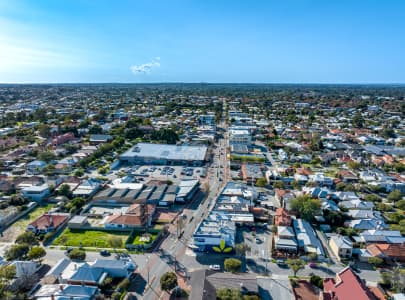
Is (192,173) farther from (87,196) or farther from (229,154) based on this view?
(87,196)

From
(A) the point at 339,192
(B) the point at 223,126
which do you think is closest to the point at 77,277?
(A) the point at 339,192

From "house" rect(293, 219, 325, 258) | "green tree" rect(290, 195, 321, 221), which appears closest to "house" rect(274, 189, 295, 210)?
"green tree" rect(290, 195, 321, 221)

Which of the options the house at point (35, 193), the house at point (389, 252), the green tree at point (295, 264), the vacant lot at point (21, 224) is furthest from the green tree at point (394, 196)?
the house at point (35, 193)

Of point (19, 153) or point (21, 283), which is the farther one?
point (19, 153)

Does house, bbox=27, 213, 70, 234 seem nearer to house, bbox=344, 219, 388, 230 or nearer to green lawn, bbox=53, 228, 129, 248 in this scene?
green lawn, bbox=53, 228, 129, 248

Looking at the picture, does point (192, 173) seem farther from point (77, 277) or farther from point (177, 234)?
point (77, 277)

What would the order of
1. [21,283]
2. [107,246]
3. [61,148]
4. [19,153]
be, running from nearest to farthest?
[21,283], [107,246], [19,153], [61,148]

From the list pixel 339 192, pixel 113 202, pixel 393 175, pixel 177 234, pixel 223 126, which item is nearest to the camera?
pixel 177 234
